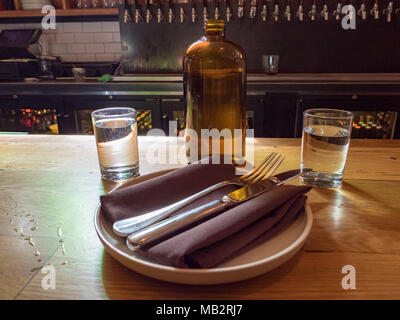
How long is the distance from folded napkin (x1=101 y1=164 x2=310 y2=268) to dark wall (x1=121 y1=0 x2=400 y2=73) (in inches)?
84.4

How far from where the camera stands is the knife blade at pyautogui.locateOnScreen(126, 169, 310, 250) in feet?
1.40

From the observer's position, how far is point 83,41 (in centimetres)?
296

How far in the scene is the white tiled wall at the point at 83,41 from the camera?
291 centimetres

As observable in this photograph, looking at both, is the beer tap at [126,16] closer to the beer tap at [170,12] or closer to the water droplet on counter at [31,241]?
the beer tap at [170,12]

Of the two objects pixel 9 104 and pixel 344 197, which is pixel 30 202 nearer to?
pixel 344 197

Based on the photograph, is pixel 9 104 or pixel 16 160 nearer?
pixel 16 160

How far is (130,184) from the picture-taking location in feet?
2.05

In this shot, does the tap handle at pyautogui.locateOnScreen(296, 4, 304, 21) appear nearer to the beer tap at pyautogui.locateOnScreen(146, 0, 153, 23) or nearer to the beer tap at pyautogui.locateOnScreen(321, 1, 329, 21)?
the beer tap at pyautogui.locateOnScreen(321, 1, 329, 21)

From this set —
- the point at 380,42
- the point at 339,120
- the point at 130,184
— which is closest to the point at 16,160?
the point at 130,184

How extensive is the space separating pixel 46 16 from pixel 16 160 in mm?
2342

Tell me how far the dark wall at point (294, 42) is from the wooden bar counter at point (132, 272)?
1.91 meters

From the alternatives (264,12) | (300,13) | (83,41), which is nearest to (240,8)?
(264,12)

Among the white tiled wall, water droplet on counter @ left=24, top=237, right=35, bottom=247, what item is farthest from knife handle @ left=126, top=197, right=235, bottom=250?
the white tiled wall

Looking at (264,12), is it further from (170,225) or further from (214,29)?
(170,225)
